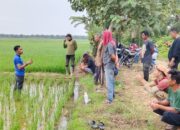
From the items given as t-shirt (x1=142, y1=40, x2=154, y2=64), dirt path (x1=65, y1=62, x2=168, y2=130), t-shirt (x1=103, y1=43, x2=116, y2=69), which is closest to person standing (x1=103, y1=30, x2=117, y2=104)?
t-shirt (x1=103, y1=43, x2=116, y2=69)

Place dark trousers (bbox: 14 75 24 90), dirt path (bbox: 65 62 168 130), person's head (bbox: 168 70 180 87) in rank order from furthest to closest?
dark trousers (bbox: 14 75 24 90)
dirt path (bbox: 65 62 168 130)
person's head (bbox: 168 70 180 87)

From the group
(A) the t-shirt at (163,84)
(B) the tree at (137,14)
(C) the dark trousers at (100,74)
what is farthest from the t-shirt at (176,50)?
(C) the dark trousers at (100,74)

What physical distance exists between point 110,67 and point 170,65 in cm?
113

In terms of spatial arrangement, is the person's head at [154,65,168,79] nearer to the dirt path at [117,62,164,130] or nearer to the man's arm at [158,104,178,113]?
the man's arm at [158,104,178,113]

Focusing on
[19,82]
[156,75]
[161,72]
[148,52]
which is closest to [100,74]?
[148,52]

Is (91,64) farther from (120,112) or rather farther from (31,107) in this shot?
(120,112)

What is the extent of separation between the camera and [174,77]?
5.25m

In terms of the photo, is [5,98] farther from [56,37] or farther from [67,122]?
[56,37]

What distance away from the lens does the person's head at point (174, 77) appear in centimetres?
523

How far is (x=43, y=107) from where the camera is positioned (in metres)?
7.67

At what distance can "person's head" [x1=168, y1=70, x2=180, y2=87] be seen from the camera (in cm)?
523

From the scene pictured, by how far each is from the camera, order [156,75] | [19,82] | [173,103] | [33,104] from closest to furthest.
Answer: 1. [173,103]
2. [156,75]
3. [33,104]
4. [19,82]

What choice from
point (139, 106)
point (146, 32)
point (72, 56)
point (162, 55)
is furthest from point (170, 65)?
point (162, 55)

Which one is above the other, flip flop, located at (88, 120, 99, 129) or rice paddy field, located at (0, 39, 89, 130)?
flip flop, located at (88, 120, 99, 129)
